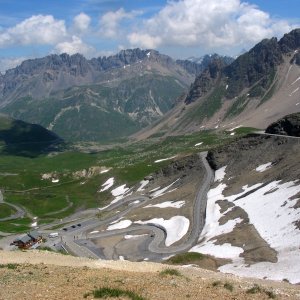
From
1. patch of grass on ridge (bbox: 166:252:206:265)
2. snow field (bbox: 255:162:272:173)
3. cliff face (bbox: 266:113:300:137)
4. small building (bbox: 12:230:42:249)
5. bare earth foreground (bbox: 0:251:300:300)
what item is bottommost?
patch of grass on ridge (bbox: 166:252:206:265)

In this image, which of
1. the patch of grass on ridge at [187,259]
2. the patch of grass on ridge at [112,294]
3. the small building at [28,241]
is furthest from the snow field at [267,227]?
the small building at [28,241]

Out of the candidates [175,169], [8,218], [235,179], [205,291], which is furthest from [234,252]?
[8,218]

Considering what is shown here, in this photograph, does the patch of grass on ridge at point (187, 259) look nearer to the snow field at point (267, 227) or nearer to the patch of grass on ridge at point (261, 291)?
the snow field at point (267, 227)

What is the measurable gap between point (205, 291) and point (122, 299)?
23.0 ft

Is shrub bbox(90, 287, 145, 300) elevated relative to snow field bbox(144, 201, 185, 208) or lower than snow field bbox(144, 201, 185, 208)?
elevated

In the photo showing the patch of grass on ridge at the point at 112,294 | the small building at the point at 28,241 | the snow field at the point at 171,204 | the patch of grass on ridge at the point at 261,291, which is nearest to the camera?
the patch of grass on ridge at the point at 112,294

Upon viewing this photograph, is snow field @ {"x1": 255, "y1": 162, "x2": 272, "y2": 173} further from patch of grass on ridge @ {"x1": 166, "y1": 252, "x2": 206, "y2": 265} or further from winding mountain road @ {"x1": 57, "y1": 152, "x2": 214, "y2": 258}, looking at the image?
patch of grass on ridge @ {"x1": 166, "y1": 252, "x2": 206, "y2": 265}

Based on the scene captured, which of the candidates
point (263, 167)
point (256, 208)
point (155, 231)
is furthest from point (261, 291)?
point (263, 167)

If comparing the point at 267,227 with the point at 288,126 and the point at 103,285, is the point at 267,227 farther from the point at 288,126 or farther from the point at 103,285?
the point at 288,126

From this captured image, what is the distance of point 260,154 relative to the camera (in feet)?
480

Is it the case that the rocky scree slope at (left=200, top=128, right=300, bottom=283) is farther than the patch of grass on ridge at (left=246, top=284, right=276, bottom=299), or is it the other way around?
the rocky scree slope at (left=200, top=128, right=300, bottom=283)

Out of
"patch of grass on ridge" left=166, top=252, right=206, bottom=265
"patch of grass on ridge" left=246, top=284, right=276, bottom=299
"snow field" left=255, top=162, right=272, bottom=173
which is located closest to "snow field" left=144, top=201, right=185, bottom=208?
"snow field" left=255, top=162, right=272, bottom=173

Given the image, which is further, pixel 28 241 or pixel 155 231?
pixel 155 231

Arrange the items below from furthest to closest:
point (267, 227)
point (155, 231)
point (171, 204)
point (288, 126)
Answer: point (288, 126) < point (171, 204) < point (155, 231) < point (267, 227)
